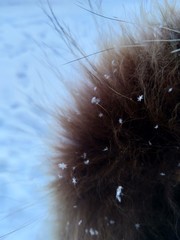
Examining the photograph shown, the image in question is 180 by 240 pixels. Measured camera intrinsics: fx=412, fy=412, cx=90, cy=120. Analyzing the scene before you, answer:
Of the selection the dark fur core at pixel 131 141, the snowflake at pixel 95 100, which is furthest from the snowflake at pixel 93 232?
the snowflake at pixel 95 100

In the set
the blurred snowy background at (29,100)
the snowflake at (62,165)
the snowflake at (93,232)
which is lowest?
the snowflake at (93,232)

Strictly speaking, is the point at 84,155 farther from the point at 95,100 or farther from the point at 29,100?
the point at 29,100

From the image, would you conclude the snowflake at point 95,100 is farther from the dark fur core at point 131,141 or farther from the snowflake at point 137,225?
the snowflake at point 137,225

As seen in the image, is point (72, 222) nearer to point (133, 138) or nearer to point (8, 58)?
point (133, 138)

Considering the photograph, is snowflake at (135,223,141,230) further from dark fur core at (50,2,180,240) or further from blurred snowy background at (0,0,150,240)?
blurred snowy background at (0,0,150,240)

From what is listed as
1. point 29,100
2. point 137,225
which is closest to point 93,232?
point 137,225

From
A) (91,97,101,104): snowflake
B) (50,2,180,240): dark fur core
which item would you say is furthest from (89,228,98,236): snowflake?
(91,97,101,104): snowflake
